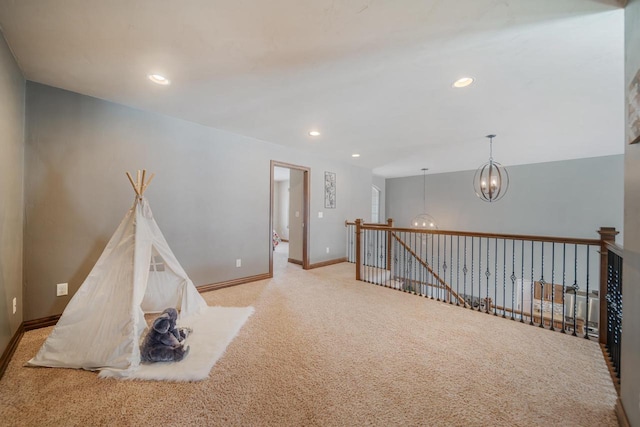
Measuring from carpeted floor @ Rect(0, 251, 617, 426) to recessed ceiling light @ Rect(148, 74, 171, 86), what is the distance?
2352 millimetres

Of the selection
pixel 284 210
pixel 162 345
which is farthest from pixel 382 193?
pixel 162 345

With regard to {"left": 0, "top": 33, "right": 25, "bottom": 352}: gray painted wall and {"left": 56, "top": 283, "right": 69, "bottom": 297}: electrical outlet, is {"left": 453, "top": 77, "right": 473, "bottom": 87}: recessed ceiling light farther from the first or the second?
{"left": 56, "top": 283, "right": 69, "bottom": 297}: electrical outlet

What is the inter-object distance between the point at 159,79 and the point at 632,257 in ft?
11.4

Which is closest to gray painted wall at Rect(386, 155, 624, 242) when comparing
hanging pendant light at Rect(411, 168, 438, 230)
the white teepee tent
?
hanging pendant light at Rect(411, 168, 438, 230)

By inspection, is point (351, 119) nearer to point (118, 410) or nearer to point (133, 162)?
point (133, 162)

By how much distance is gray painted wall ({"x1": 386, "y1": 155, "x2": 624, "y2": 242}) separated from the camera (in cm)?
497

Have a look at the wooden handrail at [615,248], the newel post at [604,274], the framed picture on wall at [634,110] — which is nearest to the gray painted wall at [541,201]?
the newel post at [604,274]

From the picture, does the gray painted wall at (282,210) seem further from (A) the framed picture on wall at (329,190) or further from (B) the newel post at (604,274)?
(B) the newel post at (604,274)

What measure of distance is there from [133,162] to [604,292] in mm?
4866

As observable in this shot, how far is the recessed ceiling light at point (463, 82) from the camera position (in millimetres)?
2174

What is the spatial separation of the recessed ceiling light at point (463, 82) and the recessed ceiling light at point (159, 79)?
2.57 m

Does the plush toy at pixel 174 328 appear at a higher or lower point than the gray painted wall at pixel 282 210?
lower

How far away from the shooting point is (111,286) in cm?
200

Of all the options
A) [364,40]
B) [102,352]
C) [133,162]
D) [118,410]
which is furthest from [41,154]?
[364,40]
